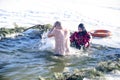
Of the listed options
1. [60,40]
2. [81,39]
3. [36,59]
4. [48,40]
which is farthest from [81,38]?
[36,59]

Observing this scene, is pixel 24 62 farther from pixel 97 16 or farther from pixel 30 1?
pixel 30 1

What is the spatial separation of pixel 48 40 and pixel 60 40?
123 cm

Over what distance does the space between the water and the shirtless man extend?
312 mm

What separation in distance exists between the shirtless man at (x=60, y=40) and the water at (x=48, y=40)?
312 millimetres

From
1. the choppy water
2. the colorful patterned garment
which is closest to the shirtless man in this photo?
the choppy water

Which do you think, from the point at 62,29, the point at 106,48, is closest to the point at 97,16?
the point at 106,48

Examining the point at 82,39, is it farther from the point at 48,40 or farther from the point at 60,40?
the point at 48,40

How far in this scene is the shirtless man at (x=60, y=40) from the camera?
11805 mm

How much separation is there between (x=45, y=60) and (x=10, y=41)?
3.00m

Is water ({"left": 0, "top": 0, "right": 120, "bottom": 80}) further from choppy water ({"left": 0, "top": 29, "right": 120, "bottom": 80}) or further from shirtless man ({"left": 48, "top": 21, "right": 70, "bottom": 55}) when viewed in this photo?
shirtless man ({"left": 48, "top": 21, "right": 70, "bottom": 55})

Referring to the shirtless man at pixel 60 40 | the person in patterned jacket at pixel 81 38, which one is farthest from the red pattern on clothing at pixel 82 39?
the shirtless man at pixel 60 40

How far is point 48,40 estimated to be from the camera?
42.7 feet

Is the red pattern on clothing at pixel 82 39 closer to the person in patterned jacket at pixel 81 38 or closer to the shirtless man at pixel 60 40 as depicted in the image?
the person in patterned jacket at pixel 81 38

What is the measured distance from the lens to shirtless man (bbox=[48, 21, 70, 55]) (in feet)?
38.7
